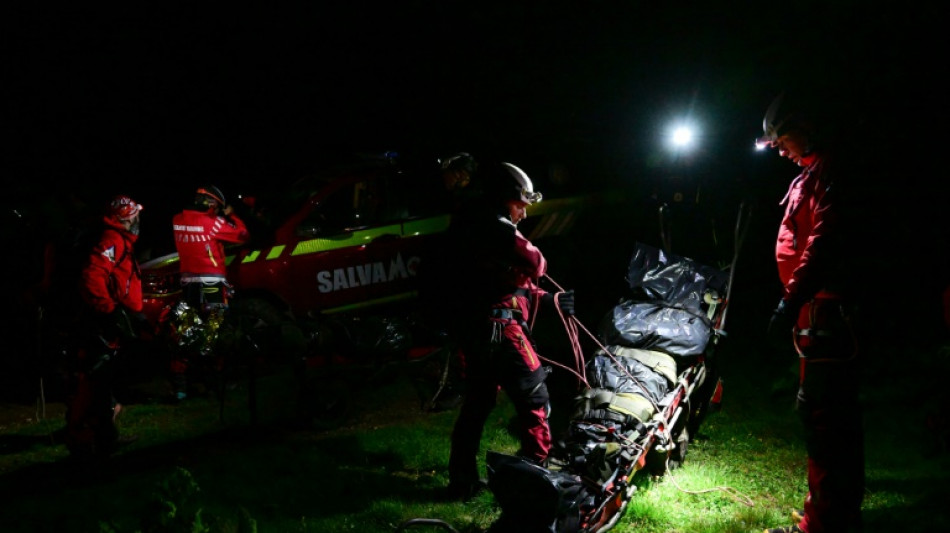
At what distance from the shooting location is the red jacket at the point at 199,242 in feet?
23.8

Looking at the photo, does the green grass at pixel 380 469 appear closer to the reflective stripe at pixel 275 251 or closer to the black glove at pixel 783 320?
the black glove at pixel 783 320

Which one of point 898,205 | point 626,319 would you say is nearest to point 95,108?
point 626,319

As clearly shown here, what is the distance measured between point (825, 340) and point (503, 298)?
1.80 m

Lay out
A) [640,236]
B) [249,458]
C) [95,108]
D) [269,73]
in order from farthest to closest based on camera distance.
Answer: [269,73]
[95,108]
[640,236]
[249,458]

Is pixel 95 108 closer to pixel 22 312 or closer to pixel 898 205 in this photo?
pixel 22 312

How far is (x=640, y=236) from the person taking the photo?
982 centimetres

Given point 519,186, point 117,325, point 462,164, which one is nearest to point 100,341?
point 117,325

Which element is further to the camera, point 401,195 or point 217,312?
point 401,195

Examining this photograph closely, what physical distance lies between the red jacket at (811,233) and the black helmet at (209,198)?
6077mm

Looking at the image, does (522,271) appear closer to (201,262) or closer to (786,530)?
(786,530)

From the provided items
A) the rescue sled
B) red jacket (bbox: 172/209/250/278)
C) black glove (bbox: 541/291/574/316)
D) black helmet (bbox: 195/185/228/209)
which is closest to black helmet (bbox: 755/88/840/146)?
the rescue sled

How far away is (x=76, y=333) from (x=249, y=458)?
65.0 inches

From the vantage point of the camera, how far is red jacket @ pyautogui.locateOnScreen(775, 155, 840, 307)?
132 inches

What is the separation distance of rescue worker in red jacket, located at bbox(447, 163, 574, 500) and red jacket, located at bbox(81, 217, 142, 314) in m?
2.95
